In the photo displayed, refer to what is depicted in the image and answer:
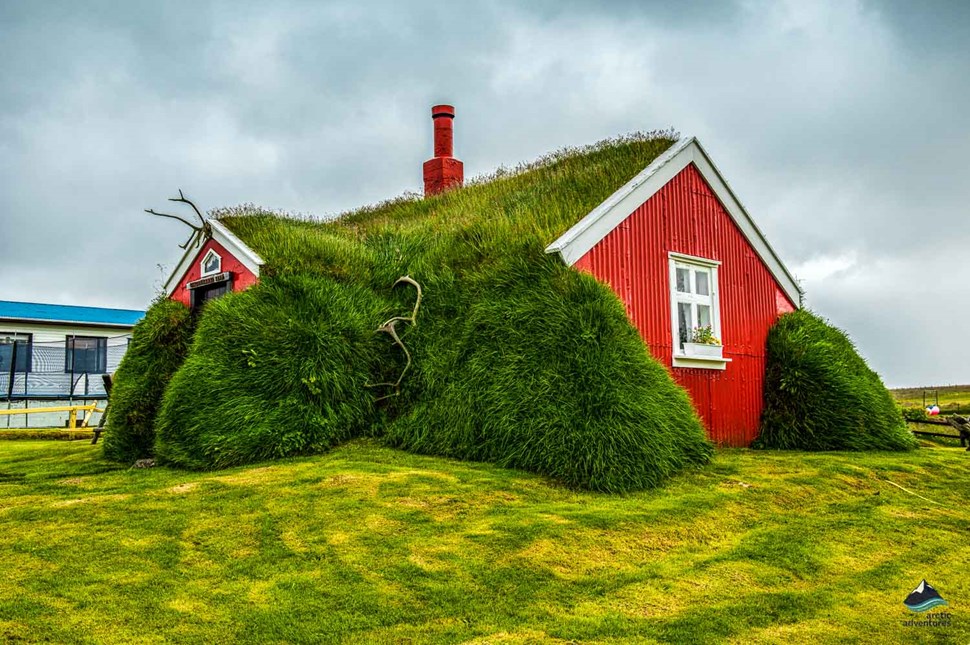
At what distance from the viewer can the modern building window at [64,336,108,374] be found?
24.7 metres

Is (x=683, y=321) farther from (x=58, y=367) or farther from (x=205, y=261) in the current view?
(x=58, y=367)

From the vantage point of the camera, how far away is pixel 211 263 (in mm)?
12312

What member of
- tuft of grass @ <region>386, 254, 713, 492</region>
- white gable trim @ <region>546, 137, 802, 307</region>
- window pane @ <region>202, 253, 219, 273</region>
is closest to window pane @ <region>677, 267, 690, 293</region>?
white gable trim @ <region>546, 137, 802, 307</region>

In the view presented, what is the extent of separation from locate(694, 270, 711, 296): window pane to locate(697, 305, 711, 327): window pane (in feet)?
0.73

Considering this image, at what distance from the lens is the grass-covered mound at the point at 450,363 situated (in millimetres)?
7957

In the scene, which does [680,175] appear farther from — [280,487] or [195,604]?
[195,604]

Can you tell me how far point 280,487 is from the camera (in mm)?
7344

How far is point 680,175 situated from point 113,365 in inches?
834

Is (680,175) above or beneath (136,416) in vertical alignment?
above

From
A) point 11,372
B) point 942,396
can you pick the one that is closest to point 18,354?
point 11,372

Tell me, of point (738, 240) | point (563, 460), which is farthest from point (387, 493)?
point (738, 240)

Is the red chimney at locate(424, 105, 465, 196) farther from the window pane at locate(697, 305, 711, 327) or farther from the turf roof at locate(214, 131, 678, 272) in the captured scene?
the window pane at locate(697, 305, 711, 327)

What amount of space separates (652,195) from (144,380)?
776cm

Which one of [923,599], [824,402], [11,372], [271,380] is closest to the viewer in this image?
[923,599]
